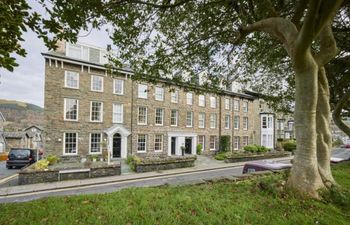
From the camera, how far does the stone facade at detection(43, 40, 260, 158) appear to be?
19.5m

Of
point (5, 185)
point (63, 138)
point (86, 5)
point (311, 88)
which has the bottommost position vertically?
point (5, 185)

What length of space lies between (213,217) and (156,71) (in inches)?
200

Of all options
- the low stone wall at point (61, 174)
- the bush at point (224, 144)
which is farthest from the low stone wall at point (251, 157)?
the low stone wall at point (61, 174)

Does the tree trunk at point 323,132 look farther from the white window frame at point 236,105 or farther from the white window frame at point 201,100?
the white window frame at point 236,105

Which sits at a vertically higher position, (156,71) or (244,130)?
(156,71)

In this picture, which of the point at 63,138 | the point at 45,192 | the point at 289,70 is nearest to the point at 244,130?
the point at 289,70

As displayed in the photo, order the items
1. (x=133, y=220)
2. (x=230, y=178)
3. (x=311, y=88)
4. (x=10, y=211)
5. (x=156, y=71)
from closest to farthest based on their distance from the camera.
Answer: (x=133, y=220) < (x=10, y=211) < (x=311, y=88) < (x=230, y=178) < (x=156, y=71)

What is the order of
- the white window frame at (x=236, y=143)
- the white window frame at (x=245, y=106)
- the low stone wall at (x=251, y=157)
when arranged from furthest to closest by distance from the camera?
1. the white window frame at (x=245, y=106)
2. the white window frame at (x=236, y=143)
3. the low stone wall at (x=251, y=157)

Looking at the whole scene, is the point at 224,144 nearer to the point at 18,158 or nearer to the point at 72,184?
the point at 72,184

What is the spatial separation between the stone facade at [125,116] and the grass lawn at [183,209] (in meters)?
10.5

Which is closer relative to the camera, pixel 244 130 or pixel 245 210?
pixel 245 210

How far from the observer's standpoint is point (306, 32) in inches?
163

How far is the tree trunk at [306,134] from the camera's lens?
15.4 ft

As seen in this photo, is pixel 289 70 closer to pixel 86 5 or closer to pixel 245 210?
pixel 245 210
